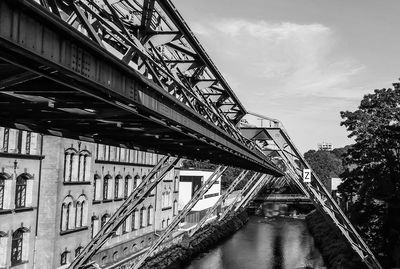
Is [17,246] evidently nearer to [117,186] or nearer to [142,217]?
[117,186]

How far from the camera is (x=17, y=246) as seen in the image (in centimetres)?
2395

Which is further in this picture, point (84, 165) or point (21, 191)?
point (84, 165)

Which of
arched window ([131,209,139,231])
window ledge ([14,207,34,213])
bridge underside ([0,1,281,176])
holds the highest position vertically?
bridge underside ([0,1,281,176])

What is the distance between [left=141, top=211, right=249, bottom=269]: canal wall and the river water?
755 mm

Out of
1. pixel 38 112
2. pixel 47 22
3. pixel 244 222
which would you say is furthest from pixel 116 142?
pixel 244 222

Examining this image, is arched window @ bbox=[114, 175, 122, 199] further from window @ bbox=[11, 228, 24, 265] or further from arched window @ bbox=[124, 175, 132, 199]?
window @ bbox=[11, 228, 24, 265]

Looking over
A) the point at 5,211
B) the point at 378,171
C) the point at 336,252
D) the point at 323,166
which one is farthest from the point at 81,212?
the point at 323,166

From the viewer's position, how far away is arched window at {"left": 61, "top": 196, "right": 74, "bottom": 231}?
27.2m

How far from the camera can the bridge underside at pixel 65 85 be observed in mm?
5148

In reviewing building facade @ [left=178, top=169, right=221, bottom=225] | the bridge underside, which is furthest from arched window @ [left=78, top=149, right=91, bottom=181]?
building facade @ [left=178, top=169, right=221, bottom=225]

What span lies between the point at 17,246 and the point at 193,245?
19994 mm

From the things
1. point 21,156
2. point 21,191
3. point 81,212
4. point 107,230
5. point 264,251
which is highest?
point 21,156

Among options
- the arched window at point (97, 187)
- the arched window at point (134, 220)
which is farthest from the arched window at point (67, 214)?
the arched window at point (134, 220)

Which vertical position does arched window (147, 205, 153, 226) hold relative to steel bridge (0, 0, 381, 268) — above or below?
below
